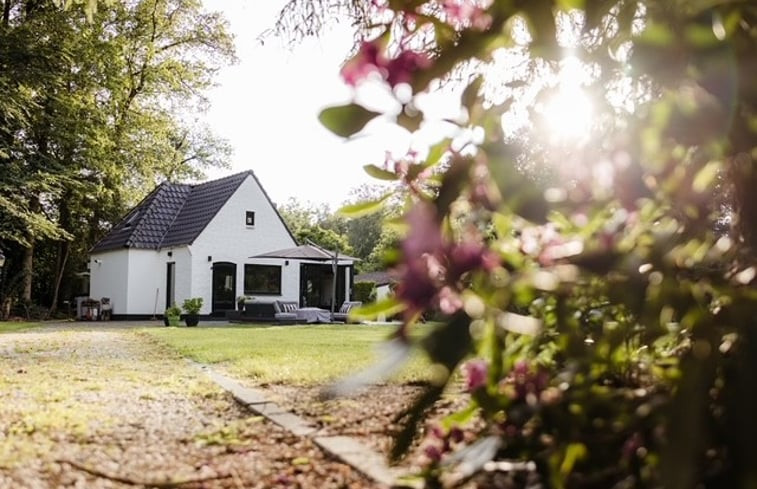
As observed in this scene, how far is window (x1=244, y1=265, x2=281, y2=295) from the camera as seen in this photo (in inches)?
922

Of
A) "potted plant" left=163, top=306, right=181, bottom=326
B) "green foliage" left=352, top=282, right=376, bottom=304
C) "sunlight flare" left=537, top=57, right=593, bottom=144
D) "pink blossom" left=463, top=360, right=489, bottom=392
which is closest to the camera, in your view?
"pink blossom" left=463, top=360, right=489, bottom=392

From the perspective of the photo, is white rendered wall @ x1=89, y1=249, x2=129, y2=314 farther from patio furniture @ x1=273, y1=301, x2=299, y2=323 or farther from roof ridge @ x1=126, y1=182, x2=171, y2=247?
patio furniture @ x1=273, y1=301, x2=299, y2=323

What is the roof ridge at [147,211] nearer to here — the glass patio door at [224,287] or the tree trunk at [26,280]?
the glass patio door at [224,287]

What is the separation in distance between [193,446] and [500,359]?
1884 millimetres

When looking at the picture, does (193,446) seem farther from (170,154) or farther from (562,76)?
(170,154)

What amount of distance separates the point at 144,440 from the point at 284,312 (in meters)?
17.4

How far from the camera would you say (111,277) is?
23312mm

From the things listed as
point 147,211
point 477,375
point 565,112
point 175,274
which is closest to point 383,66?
point 477,375

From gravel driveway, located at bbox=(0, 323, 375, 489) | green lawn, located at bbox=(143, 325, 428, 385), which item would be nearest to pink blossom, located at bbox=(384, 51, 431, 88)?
gravel driveway, located at bbox=(0, 323, 375, 489)

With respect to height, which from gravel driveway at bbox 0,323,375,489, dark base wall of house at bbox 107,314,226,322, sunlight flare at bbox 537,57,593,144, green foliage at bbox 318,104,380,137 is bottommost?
dark base wall of house at bbox 107,314,226,322

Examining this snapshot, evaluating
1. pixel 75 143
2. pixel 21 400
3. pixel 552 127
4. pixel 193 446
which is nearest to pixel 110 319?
pixel 75 143

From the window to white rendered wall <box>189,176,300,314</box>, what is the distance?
0.15m

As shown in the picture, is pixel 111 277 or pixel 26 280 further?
pixel 111 277

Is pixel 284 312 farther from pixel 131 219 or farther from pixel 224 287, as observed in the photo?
pixel 131 219
